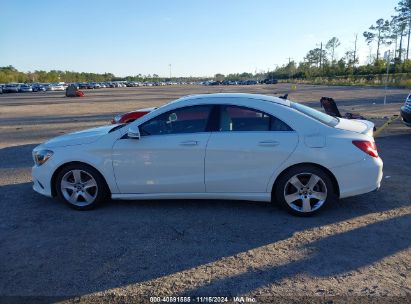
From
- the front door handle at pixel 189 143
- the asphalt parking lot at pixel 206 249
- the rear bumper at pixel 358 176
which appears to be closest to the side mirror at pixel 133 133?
the front door handle at pixel 189 143

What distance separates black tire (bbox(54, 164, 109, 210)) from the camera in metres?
5.18

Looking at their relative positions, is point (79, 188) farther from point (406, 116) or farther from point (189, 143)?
point (406, 116)

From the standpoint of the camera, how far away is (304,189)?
4840 millimetres

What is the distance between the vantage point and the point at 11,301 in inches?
125

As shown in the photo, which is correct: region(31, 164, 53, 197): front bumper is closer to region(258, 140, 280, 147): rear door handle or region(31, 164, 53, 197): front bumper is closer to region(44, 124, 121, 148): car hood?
region(44, 124, 121, 148): car hood

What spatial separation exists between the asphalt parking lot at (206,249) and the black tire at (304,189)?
0.44ft

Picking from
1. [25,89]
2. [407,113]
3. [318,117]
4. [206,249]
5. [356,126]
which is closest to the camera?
[206,249]

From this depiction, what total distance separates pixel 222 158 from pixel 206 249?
1.30 meters

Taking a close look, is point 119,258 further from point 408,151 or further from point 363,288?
point 408,151

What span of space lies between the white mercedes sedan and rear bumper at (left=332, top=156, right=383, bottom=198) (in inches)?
0.5

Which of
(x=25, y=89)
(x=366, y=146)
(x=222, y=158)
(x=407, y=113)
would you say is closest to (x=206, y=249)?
(x=222, y=158)

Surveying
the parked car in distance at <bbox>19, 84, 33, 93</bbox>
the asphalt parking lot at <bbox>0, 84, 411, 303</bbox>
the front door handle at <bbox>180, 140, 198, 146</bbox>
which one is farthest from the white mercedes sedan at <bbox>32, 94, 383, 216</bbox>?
the parked car in distance at <bbox>19, 84, 33, 93</bbox>

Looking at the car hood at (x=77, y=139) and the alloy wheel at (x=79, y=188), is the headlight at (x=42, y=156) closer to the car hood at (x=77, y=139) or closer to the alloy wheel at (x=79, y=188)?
the car hood at (x=77, y=139)

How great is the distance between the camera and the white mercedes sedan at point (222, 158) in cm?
478
